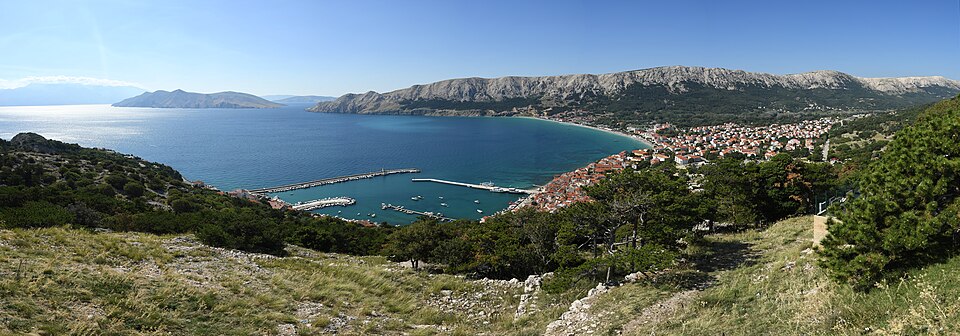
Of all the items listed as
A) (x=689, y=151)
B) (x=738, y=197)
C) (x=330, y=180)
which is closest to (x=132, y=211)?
(x=738, y=197)

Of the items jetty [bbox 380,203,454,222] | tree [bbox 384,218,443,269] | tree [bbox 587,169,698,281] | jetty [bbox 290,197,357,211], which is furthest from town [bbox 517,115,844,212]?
tree [bbox 587,169,698,281]

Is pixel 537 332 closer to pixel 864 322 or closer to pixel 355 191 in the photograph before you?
pixel 864 322

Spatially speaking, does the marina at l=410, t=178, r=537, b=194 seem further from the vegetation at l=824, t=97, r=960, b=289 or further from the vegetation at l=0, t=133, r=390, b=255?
the vegetation at l=824, t=97, r=960, b=289

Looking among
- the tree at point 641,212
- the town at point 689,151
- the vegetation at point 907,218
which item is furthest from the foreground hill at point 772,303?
the town at point 689,151

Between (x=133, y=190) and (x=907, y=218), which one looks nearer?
(x=907, y=218)

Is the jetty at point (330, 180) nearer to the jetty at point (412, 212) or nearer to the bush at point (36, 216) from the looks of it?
the jetty at point (412, 212)

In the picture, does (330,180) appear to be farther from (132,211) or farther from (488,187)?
(132,211)

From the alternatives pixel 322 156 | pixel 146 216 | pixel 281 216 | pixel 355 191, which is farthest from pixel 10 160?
pixel 322 156
